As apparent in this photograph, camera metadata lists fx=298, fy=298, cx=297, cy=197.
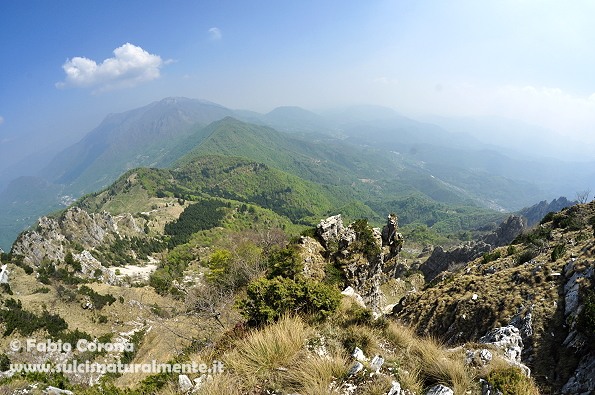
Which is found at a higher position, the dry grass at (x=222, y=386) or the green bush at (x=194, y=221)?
the dry grass at (x=222, y=386)

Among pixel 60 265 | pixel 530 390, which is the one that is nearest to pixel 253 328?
pixel 530 390

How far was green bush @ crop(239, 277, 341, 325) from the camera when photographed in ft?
A: 28.3

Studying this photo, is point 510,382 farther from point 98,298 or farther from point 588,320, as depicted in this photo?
point 98,298

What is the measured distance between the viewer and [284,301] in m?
8.88

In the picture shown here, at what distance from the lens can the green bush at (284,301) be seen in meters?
8.63

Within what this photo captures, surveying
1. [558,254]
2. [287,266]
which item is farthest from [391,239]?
[287,266]

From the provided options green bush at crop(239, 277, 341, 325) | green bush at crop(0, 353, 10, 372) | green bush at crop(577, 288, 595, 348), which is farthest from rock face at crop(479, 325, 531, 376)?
green bush at crop(0, 353, 10, 372)

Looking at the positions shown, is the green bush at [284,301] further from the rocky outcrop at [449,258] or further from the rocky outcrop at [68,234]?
the rocky outcrop at [68,234]

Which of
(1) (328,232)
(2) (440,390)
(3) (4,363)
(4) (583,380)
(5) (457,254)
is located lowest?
(5) (457,254)

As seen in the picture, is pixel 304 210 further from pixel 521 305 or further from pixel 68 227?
pixel 521 305

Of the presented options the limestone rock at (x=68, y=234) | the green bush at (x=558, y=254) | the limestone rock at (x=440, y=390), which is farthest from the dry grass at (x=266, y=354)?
the limestone rock at (x=68, y=234)

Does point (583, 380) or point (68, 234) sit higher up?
point (583, 380)

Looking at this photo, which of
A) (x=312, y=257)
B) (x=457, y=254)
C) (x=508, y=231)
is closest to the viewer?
(x=312, y=257)

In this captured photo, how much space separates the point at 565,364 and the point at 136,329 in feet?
125
